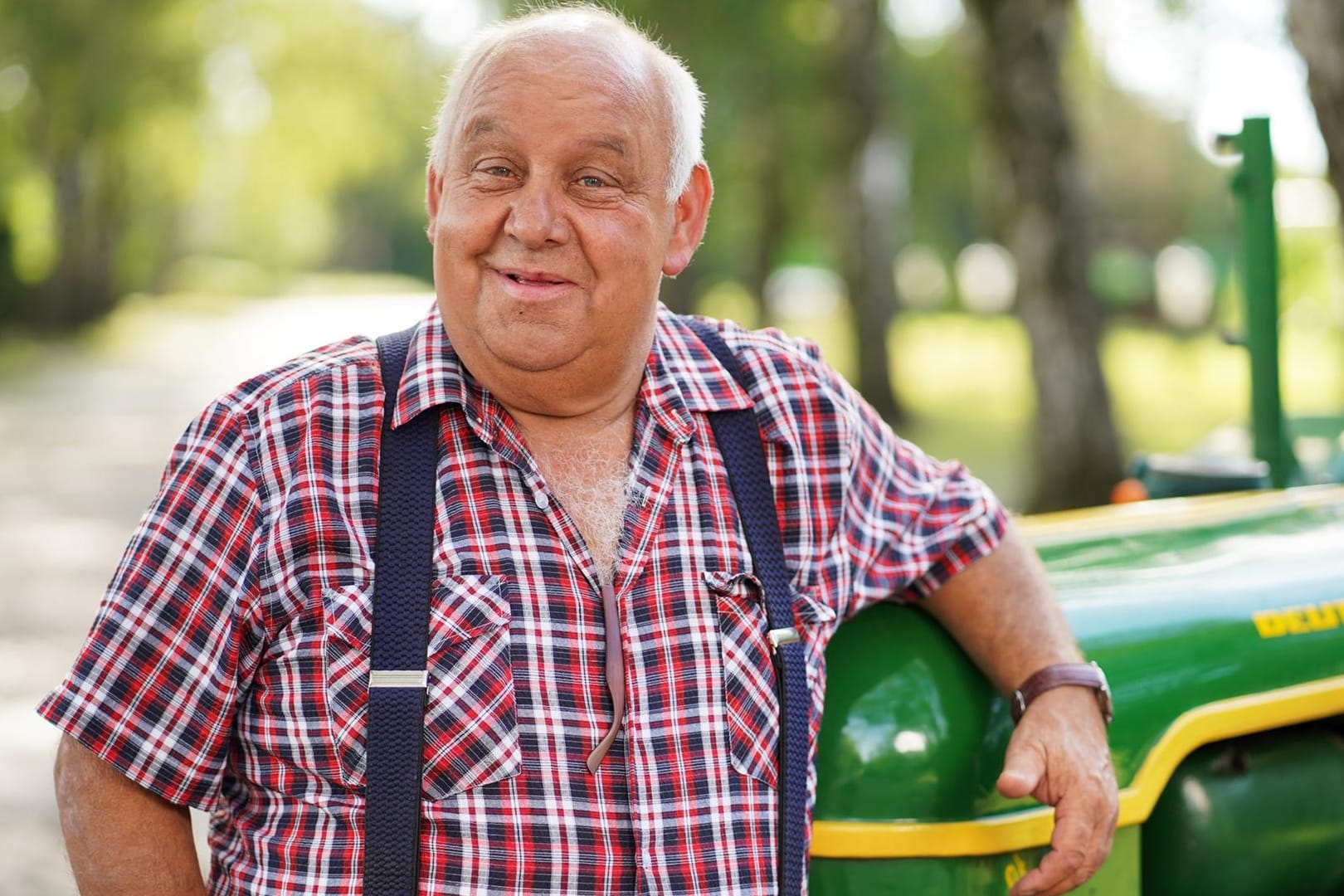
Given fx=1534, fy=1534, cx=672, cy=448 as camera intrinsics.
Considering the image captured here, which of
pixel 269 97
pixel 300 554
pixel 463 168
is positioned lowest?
pixel 300 554

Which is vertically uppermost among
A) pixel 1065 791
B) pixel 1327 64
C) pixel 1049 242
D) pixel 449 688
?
pixel 1327 64

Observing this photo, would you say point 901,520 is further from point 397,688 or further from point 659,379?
point 397,688

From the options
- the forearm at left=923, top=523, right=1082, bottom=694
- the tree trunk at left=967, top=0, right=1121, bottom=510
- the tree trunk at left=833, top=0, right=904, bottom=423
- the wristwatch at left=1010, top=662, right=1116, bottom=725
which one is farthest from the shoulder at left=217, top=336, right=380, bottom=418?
the tree trunk at left=833, top=0, right=904, bottom=423

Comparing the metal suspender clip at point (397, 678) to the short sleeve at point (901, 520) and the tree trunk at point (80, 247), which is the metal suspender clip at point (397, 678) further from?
the tree trunk at point (80, 247)

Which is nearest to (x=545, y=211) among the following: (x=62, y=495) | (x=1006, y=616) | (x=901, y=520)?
(x=901, y=520)

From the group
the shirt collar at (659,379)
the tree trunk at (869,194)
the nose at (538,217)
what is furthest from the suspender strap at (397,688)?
the tree trunk at (869,194)

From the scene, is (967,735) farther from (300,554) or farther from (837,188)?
(837,188)

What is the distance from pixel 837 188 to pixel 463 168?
1216cm

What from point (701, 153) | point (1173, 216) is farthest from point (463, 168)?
point (1173, 216)

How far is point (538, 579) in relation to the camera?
1921 mm

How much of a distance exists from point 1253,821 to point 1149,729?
1.00 ft

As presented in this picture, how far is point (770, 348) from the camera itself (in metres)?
2.27

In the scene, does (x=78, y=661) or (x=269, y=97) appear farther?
(x=269, y=97)

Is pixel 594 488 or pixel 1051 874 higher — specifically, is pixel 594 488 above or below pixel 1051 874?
above
